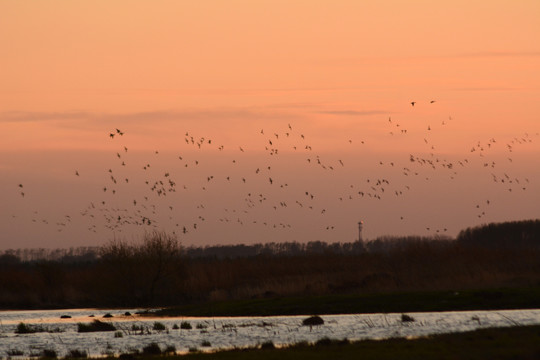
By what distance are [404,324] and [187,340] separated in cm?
982

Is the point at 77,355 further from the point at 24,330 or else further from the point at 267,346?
the point at 24,330

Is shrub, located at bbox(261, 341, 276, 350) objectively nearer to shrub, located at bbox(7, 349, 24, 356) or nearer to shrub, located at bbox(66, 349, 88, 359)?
shrub, located at bbox(66, 349, 88, 359)

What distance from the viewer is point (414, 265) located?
6944cm

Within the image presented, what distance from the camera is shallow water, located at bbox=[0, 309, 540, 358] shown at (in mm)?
36000

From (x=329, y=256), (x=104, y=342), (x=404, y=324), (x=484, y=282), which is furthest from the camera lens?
(x=329, y=256)

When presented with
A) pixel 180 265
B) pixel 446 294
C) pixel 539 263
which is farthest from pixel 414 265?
pixel 180 265

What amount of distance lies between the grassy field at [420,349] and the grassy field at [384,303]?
56.4 ft

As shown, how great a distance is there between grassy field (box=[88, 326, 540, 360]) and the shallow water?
11.2 feet

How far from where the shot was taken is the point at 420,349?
28.8m

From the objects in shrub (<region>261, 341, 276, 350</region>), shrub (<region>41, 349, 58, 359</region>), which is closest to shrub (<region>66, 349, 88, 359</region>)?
shrub (<region>41, 349, 58, 359</region>)

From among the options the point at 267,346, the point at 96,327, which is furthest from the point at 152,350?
the point at 96,327

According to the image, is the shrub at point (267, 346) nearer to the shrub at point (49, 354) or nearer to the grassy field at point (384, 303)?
the shrub at point (49, 354)

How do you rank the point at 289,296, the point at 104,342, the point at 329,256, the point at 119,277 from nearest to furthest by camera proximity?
1. the point at 104,342
2. the point at 289,296
3. the point at 119,277
4. the point at 329,256

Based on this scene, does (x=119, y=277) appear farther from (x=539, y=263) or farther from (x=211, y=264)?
(x=539, y=263)
